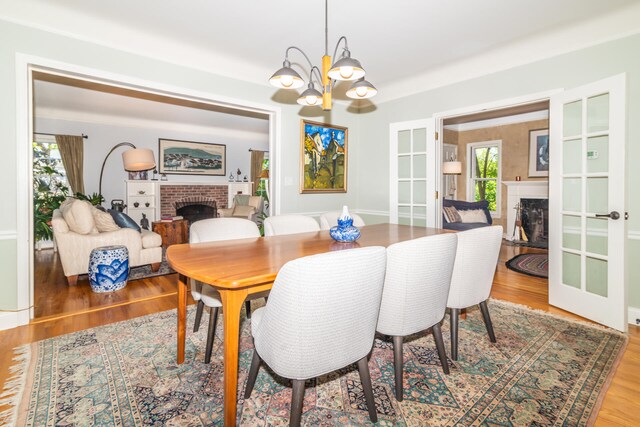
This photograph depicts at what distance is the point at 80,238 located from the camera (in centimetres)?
357

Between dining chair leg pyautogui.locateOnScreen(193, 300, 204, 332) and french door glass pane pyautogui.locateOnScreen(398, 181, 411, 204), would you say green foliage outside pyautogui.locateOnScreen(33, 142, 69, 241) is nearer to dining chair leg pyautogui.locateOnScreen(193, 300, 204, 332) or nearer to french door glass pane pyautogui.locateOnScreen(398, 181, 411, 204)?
dining chair leg pyautogui.locateOnScreen(193, 300, 204, 332)

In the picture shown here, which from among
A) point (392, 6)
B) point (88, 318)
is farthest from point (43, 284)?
point (392, 6)

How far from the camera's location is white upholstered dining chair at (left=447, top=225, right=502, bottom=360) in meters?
1.94

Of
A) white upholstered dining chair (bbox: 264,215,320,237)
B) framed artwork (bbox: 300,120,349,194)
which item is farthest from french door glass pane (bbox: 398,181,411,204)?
white upholstered dining chair (bbox: 264,215,320,237)

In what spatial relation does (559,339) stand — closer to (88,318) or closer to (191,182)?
(88,318)

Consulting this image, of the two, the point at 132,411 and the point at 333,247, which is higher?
the point at 333,247

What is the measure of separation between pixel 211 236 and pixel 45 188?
5.63 m

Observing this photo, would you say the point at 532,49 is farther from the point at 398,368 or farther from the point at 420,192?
the point at 398,368

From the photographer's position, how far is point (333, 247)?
196 cm

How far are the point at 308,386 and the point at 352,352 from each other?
59cm

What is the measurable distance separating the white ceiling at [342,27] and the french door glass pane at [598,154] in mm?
894

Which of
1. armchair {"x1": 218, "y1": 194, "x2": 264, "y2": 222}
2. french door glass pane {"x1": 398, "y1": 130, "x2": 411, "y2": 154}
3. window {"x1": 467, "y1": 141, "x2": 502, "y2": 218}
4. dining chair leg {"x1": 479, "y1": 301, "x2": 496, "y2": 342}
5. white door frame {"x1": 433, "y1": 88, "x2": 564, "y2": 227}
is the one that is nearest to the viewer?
dining chair leg {"x1": 479, "y1": 301, "x2": 496, "y2": 342}

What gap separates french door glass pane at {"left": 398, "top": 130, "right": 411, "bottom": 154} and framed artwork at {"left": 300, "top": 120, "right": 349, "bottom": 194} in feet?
2.68

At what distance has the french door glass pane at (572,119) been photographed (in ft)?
8.91
